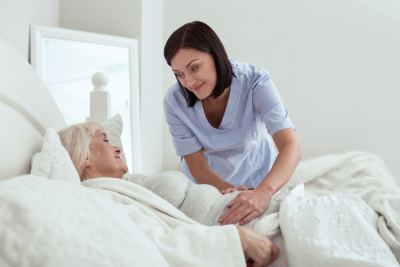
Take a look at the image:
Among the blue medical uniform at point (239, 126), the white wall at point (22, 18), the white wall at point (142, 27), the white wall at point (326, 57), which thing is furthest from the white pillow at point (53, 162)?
the white wall at point (326, 57)

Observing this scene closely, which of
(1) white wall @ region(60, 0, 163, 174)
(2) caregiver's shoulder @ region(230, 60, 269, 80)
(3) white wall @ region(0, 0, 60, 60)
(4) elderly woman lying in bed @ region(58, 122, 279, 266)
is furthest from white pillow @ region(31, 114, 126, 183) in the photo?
(1) white wall @ region(60, 0, 163, 174)

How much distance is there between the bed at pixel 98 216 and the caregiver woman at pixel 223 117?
0.23 metres

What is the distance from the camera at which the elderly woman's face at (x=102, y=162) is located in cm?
103

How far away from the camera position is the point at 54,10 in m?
2.10

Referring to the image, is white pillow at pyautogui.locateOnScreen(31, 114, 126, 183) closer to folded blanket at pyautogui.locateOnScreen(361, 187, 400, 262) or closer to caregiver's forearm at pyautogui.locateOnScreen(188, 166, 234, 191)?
caregiver's forearm at pyautogui.locateOnScreen(188, 166, 234, 191)

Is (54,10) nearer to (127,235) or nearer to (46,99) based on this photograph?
(46,99)

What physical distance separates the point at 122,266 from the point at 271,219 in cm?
47

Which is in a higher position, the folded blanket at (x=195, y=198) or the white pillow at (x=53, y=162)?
the white pillow at (x=53, y=162)

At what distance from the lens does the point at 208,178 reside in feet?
4.27

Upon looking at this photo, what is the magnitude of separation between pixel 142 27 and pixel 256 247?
6.11 feet

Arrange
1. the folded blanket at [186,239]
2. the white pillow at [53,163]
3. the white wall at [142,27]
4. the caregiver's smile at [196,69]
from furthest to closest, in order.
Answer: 1. the white wall at [142,27]
2. the caregiver's smile at [196,69]
3. the white pillow at [53,163]
4. the folded blanket at [186,239]

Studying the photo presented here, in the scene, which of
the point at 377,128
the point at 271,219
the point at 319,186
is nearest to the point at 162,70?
the point at 319,186

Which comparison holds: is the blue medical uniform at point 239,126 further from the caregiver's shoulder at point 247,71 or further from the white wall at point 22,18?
the white wall at point 22,18

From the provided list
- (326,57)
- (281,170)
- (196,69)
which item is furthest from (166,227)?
(326,57)
